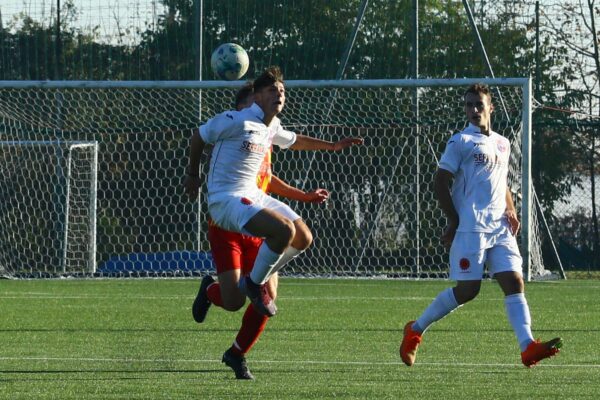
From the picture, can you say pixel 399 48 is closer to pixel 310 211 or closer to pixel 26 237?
pixel 310 211

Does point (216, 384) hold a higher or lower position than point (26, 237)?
higher

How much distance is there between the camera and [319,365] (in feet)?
28.1

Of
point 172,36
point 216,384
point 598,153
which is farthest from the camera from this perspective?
point 598,153

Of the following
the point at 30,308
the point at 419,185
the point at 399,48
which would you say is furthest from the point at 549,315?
the point at 399,48

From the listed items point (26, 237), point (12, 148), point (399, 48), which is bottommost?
point (26, 237)

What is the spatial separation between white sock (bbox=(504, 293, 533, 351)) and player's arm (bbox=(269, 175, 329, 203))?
1.33 metres

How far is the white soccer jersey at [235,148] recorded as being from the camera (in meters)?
8.43

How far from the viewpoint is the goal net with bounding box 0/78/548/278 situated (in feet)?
61.3

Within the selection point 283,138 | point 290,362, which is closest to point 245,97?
point 283,138

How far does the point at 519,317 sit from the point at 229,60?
28.5ft

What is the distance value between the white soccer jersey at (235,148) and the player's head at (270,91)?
0.07m

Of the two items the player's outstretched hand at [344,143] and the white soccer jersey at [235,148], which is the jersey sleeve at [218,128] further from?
the player's outstretched hand at [344,143]

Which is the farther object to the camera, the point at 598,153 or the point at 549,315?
the point at 598,153

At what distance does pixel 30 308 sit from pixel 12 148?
6248 mm
